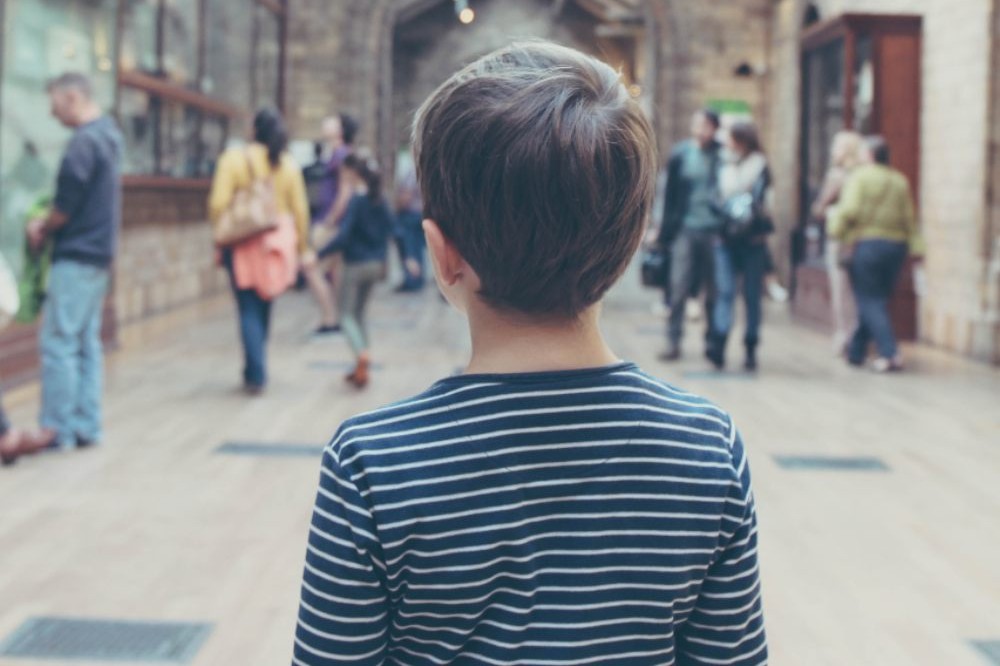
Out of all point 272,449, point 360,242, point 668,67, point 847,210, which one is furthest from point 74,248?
point 668,67

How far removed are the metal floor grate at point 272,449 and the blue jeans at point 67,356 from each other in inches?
23.9

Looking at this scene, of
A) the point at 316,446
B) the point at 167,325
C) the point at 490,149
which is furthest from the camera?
the point at 167,325

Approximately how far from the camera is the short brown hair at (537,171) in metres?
1.23

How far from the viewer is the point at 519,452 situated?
127 centimetres

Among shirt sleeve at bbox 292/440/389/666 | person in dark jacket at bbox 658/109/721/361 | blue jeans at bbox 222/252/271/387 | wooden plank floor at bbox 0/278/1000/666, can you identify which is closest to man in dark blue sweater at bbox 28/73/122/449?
wooden plank floor at bbox 0/278/1000/666

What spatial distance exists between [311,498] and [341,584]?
414cm

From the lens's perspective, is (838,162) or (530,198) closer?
(530,198)

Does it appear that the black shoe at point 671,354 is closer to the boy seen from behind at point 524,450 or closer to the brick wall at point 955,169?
the brick wall at point 955,169

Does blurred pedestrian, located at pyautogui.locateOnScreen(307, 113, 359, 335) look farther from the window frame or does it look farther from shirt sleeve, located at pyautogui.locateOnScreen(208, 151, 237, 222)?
the window frame

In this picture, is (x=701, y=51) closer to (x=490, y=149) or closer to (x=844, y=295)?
(x=844, y=295)

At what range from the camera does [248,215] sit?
7816 millimetres

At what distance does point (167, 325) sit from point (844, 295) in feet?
18.1

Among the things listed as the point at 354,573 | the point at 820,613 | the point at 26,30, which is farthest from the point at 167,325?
the point at 354,573

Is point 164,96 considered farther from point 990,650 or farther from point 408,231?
point 990,650
